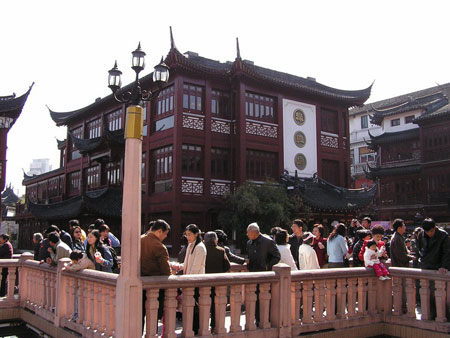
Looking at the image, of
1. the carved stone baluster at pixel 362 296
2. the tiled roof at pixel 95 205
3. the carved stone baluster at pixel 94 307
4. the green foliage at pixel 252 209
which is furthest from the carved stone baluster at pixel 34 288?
the tiled roof at pixel 95 205

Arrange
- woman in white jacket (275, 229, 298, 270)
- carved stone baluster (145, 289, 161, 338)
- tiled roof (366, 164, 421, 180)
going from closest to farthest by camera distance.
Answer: carved stone baluster (145, 289, 161, 338) < woman in white jacket (275, 229, 298, 270) < tiled roof (366, 164, 421, 180)

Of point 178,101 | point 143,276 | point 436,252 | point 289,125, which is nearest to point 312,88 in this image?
point 289,125

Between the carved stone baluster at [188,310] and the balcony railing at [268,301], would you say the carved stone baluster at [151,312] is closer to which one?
the balcony railing at [268,301]

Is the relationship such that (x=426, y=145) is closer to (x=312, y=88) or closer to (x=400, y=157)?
(x=400, y=157)

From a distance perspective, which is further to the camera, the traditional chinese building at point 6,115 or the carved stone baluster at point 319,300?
the traditional chinese building at point 6,115

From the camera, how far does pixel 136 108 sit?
20.4 feet

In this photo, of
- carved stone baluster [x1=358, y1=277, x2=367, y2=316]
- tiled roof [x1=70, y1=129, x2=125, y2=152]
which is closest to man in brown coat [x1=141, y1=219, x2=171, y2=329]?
carved stone baluster [x1=358, y1=277, x2=367, y2=316]

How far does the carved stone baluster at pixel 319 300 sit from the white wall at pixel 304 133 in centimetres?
1912

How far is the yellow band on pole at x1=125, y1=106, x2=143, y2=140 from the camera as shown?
5988 millimetres

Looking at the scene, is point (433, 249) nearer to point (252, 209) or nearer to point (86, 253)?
point (86, 253)

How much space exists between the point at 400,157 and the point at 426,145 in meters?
3.26

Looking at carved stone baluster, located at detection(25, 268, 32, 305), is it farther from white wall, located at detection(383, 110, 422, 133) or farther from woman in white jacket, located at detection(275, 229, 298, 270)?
white wall, located at detection(383, 110, 422, 133)

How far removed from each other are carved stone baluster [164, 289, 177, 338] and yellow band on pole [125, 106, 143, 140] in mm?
1980

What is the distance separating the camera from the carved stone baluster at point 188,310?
18.8ft
